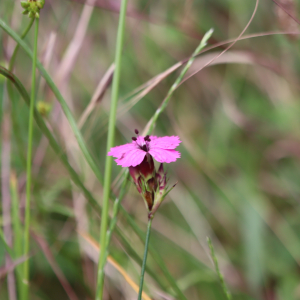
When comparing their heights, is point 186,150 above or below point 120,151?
above

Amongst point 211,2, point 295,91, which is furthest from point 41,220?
point 211,2

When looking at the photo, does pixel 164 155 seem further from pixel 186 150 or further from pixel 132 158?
pixel 186 150

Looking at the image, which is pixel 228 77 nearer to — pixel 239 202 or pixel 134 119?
pixel 134 119

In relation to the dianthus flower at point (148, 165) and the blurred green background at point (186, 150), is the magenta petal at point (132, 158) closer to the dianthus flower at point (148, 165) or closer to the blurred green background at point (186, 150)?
the dianthus flower at point (148, 165)

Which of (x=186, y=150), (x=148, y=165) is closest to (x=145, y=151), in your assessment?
(x=148, y=165)

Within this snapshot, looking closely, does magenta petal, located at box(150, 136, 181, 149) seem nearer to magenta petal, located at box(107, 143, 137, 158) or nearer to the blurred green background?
magenta petal, located at box(107, 143, 137, 158)

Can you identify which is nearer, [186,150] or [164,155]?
[164,155]

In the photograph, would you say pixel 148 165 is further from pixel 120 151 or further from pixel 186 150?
pixel 186 150
